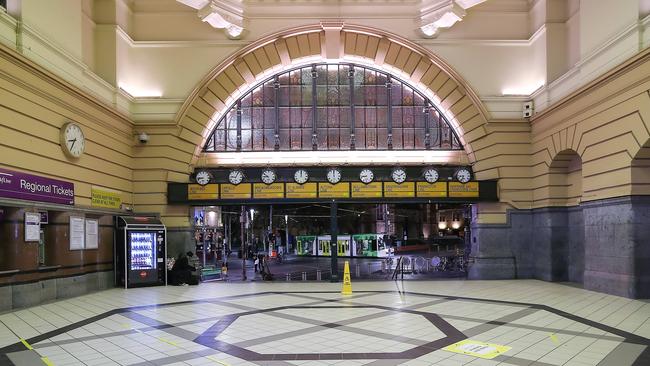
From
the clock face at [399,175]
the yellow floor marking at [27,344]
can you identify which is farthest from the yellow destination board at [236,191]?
the yellow floor marking at [27,344]

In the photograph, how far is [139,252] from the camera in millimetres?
17234

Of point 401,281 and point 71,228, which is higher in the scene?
point 71,228

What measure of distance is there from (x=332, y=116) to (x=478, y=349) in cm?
1495

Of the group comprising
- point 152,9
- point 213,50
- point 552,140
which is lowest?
point 552,140

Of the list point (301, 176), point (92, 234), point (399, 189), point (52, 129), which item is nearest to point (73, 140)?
point (52, 129)

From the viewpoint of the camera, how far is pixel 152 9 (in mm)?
19969

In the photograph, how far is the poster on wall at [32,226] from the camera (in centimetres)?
1216

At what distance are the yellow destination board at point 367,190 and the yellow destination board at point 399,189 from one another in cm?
27

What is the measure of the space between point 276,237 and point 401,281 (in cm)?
1882

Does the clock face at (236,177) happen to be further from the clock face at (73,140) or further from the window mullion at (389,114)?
the window mullion at (389,114)

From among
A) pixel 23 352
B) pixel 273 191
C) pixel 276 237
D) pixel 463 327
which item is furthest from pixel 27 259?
pixel 276 237

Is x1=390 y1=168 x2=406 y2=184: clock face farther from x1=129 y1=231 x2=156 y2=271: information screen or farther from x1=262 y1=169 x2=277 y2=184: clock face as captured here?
x1=129 y1=231 x2=156 y2=271: information screen

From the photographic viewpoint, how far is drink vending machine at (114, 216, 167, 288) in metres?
16.8

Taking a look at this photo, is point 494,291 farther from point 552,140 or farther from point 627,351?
point 627,351
